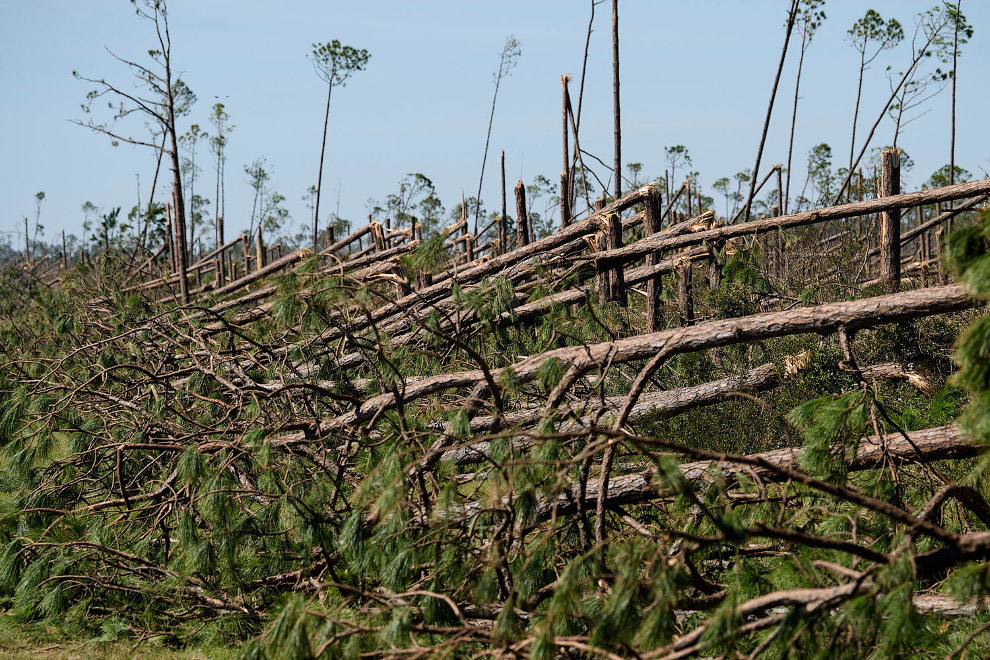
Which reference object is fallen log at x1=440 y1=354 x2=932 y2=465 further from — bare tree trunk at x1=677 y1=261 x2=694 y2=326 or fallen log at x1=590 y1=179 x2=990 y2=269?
bare tree trunk at x1=677 y1=261 x2=694 y2=326

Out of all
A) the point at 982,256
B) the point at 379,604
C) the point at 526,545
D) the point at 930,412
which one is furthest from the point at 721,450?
the point at 982,256

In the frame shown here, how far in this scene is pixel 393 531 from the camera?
2920 millimetres

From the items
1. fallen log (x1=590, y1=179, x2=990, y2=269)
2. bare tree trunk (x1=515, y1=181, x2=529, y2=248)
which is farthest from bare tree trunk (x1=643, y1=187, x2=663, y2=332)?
bare tree trunk (x1=515, y1=181, x2=529, y2=248)

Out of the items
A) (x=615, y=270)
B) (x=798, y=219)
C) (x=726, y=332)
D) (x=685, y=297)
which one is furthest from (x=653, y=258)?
(x=726, y=332)

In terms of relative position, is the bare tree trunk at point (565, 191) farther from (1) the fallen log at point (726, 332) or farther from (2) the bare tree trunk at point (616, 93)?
(1) the fallen log at point (726, 332)

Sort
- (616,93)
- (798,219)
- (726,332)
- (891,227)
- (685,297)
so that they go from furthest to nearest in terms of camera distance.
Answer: (616,93), (891,227), (685,297), (798,219), (726,332)

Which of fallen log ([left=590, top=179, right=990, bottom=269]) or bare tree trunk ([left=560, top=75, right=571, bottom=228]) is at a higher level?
bare tree trunk ([left=560, top=75, right=571, bottom=228])

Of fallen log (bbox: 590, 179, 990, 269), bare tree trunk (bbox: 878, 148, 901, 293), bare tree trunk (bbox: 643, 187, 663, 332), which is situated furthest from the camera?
bare tree trunk (bbox: 878, 148, 901, 293)

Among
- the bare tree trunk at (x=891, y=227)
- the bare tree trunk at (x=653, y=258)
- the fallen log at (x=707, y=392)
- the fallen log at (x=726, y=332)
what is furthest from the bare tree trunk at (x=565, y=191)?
the fallen log at (x=726, y=332)

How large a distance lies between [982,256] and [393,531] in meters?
2.00

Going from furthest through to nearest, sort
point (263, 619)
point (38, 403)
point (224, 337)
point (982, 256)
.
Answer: point (224, 337) < point (38, 403) < point (263, 619) < point (982, 256)

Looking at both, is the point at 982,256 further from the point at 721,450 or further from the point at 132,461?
the point at 132,461

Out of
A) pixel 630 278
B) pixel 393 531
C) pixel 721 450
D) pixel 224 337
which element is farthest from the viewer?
pixel 630 278

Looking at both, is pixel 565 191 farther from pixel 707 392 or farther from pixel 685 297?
pixel 707 392
